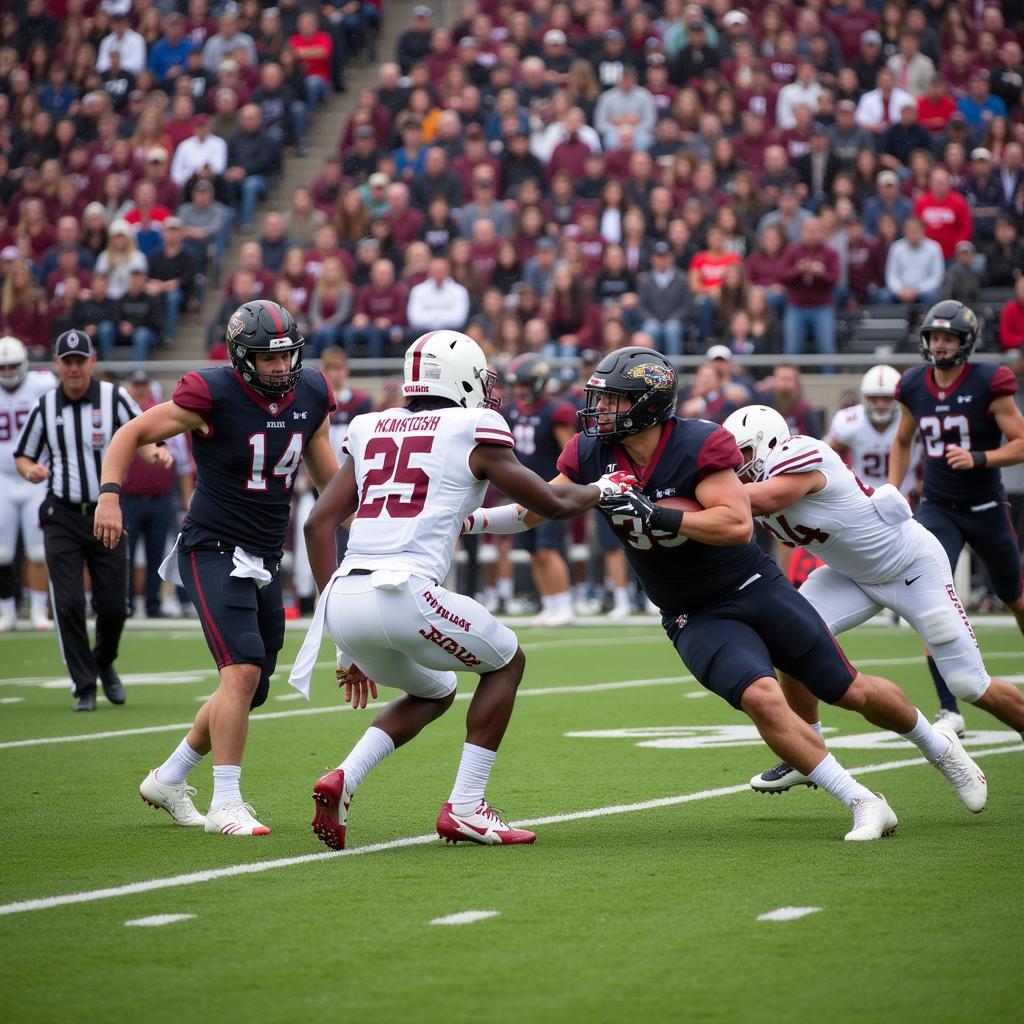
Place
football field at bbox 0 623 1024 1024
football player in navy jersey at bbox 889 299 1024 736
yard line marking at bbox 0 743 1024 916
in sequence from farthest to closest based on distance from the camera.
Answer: football player in navy jersey at bbox 889 299 1024 736 → yard line marking at bbox 0 743 1024 916 → football field at bbox 0 623 1024 1024

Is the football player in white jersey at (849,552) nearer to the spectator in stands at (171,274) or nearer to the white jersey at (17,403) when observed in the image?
the white jersey at (17,403)

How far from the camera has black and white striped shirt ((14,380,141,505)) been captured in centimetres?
954

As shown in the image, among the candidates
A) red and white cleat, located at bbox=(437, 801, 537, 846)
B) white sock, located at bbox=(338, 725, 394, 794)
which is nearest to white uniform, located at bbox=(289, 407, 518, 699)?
white sock, located at bbox=(338, 725, 394, 794)

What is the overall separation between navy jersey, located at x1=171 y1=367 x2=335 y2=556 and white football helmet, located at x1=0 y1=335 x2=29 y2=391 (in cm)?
695

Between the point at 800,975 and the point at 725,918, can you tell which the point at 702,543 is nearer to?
the point at 725,918

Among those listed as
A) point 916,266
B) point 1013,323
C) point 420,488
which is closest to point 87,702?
point 420,488

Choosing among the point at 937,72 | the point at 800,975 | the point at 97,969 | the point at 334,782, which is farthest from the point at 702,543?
the point at 937,72

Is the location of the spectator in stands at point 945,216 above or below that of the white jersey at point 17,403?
above

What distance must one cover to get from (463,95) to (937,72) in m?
4.98

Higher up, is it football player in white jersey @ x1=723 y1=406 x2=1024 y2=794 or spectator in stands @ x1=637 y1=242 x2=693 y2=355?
spectator in stands @ x1=637 y1=242 x2=693 y2=355

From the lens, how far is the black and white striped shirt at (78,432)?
9.54m

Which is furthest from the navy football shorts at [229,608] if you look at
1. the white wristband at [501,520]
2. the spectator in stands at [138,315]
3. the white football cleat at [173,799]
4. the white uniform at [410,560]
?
the spectator in stands at [138,315]

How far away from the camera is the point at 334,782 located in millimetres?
5234

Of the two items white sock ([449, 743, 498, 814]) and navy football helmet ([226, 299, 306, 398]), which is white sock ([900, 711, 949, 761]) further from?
navy football helmet ([226, 299, 306, 398])
